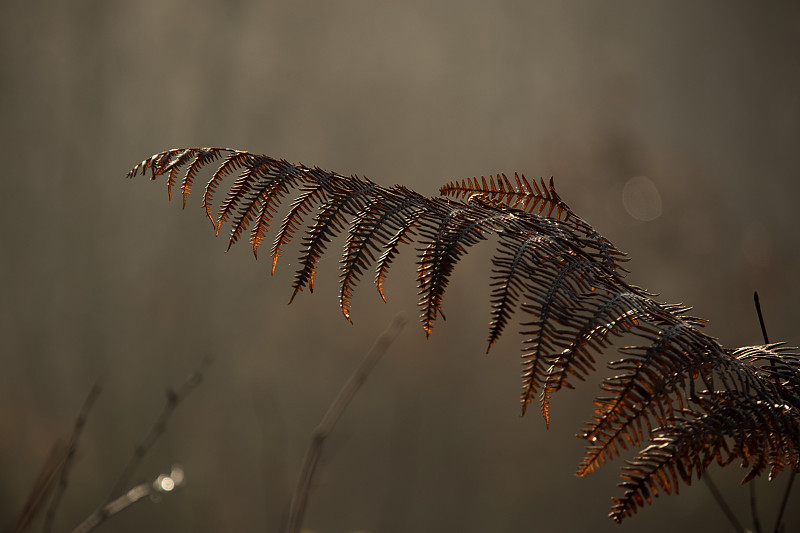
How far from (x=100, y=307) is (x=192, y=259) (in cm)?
87

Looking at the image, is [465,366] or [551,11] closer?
[465,366]

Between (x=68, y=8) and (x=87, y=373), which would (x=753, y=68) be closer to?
(x=68, y=8)

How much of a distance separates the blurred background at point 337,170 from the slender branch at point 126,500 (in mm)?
3511

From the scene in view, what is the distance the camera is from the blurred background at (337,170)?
427 centimetres

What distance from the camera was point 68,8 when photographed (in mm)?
4535

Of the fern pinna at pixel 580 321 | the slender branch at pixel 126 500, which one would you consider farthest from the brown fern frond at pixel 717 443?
the slender branch at pixel 126 500

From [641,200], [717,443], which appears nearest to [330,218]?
[717,443]

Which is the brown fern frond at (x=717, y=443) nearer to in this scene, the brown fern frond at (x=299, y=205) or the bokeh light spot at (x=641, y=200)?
the brown fern frond at (x=299, y=205)

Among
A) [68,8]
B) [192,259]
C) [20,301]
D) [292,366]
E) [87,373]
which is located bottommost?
[87,373]

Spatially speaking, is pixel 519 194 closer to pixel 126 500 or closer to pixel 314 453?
pixel 314 453

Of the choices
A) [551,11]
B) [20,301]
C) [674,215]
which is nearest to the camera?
[674,215]

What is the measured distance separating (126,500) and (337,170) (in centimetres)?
392

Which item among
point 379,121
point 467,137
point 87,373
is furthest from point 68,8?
point 467,137

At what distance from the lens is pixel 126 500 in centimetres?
61
